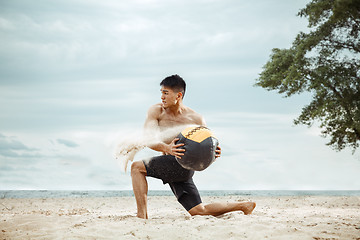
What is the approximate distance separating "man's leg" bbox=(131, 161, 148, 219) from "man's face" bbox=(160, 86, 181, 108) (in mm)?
1148

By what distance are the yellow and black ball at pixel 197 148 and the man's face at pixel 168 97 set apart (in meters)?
0.83

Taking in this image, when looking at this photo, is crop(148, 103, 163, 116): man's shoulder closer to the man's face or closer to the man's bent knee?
the man's face

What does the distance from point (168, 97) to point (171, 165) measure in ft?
3.87

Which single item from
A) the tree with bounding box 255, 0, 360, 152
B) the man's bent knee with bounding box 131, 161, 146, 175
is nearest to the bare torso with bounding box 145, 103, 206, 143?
the man's bent knee with bounding box 131, 161, 146, 175

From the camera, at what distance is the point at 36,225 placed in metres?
6.15

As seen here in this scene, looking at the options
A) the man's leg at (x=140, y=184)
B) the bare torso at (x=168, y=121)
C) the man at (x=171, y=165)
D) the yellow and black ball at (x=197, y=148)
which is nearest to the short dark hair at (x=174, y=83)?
the man at (x=171, y=165)

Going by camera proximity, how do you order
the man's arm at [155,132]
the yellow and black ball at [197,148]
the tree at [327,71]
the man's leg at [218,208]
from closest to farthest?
the yellow and black ball at [197,148]
the man's arm at [155,132]
the man's leg at [218,208]
the tree at [327,71]

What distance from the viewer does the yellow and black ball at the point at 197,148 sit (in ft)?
17.6

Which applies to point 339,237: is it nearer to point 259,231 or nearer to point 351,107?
point 259,231

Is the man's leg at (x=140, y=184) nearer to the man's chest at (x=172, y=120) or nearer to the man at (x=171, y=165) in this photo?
the man at (x=171, y=165)

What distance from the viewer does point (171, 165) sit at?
6.10 meters

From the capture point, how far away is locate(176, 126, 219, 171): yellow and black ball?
5.36m

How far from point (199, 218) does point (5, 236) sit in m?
3.06

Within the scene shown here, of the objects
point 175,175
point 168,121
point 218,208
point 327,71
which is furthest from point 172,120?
point 327,71
